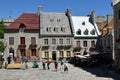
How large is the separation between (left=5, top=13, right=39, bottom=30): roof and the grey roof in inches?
47.3

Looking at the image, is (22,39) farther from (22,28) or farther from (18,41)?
(22,28)

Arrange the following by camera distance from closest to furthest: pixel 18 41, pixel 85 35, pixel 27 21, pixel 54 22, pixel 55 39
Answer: pixel 18 41
pixel 55 39
pixel 27 21
pixel 85 35
pixel 54 22

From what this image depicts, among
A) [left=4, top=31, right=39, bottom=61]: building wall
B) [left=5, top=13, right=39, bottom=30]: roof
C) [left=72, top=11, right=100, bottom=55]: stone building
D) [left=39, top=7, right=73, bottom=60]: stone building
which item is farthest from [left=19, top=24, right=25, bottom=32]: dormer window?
[left=72, top=11, right=100, bottom=55]: stone building

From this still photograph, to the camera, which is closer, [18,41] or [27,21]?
[18,41]

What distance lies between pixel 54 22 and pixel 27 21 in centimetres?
546

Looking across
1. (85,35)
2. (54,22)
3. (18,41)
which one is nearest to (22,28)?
(18,41)

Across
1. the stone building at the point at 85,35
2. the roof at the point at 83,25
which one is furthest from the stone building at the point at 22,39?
the roof at the point at 83,25

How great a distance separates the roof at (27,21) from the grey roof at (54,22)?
1203 mm

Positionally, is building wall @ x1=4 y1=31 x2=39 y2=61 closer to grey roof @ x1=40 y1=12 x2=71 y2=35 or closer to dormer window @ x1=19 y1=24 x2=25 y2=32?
dormer window @ x1=19 y1=24 x2=25 y2=32

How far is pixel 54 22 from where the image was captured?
198 feet

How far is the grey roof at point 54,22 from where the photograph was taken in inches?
2318

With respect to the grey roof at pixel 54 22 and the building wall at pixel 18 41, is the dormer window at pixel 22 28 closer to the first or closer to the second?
the building wall at pixel 18 41

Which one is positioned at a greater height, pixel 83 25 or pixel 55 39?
pixel 83 25

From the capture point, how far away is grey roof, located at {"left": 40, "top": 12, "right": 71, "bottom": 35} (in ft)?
193
